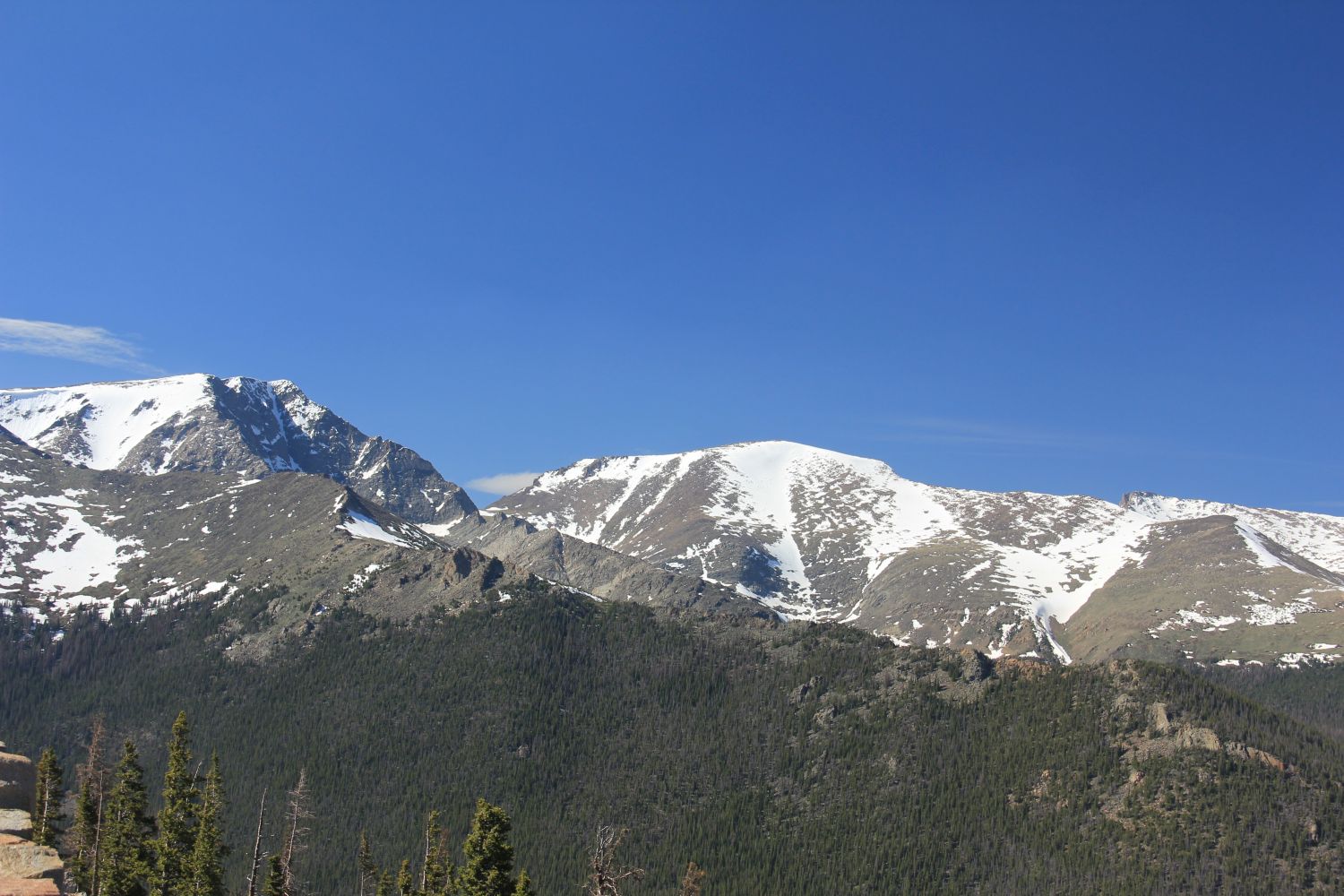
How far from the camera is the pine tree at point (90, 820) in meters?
94.1

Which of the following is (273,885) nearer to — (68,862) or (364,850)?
(68,862)

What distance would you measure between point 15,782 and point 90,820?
31732mm

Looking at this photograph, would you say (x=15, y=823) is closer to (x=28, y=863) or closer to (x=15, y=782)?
(x=15, y=782)

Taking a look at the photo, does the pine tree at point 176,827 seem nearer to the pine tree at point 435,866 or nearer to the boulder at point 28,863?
the pine tree at point 435,866

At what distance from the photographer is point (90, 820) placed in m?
97.0

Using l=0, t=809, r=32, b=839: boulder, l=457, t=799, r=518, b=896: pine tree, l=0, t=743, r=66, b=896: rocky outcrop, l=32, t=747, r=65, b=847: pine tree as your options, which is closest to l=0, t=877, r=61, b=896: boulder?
l=0, t=743, r=66, b=896: rocky outcrop

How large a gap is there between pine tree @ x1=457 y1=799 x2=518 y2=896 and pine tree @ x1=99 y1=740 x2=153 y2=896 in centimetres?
3496

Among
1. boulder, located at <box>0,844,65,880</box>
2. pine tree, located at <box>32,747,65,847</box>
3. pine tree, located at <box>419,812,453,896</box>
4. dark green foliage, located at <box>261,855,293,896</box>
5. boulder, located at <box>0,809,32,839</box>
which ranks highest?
boulder, located at <box>0,844,65,880</box>

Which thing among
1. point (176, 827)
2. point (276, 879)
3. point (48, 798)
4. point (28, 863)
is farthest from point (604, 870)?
point (48, 798)

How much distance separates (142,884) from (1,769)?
113 ft

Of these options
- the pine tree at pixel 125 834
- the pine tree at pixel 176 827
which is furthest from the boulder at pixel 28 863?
the pine tree at pixel 125 834

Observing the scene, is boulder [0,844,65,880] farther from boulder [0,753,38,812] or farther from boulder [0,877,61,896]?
boulder [0,753,38,812]

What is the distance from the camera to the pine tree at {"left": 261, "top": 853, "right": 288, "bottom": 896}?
83.4 meters

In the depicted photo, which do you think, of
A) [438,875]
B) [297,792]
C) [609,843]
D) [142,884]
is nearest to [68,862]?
[142,884]
